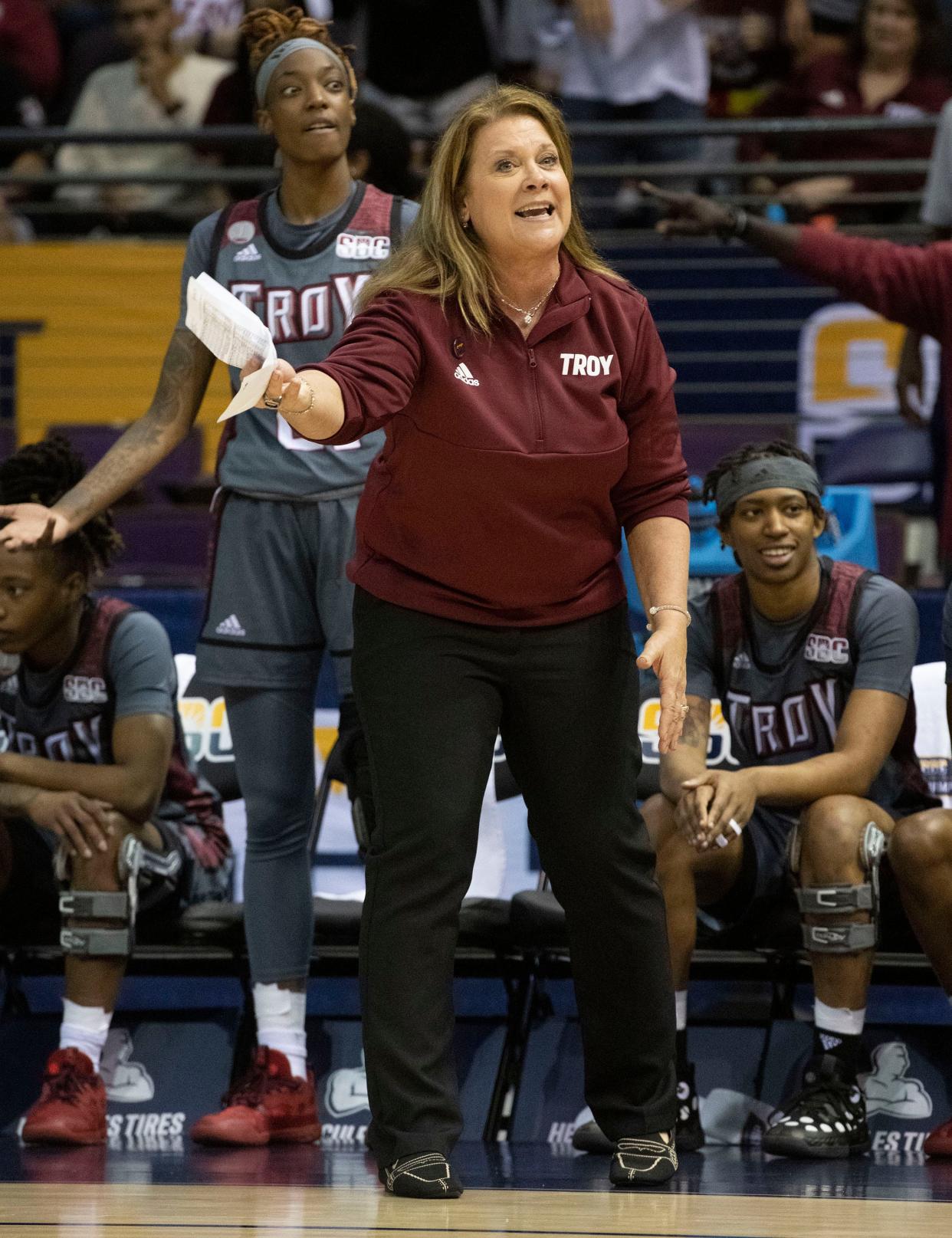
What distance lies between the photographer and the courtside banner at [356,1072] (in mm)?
4223

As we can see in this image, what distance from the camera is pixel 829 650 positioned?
407 cm

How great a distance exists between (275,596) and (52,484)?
0.83 meters

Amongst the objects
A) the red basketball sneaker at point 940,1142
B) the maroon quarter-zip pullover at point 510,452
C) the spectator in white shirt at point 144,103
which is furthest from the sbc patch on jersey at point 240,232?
the spectator in white shirt at point 144,103

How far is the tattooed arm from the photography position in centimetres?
371

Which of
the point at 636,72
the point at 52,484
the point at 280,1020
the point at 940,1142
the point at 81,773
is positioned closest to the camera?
the point at 940,1142

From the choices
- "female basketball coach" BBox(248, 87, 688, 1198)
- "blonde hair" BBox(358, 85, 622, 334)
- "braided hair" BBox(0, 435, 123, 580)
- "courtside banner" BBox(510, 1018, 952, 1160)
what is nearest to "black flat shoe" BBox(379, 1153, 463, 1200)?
"female basketball coach" BBox(248, 87, 688, 1198)

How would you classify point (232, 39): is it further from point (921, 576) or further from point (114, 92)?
point (921, 576)

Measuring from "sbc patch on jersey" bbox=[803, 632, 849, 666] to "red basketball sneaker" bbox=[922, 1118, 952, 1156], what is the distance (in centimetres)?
99

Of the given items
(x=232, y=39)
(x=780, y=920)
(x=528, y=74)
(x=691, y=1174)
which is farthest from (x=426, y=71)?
(x=691, y=1174)

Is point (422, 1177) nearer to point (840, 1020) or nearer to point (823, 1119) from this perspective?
point (823, 1119)

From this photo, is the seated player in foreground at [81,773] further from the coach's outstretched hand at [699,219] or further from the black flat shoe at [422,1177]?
the coach's outstretched hand at [699,219]

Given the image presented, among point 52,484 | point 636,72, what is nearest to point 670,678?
point 52,484

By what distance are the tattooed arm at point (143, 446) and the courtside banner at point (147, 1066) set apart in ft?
4.14

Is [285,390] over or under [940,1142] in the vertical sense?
over
